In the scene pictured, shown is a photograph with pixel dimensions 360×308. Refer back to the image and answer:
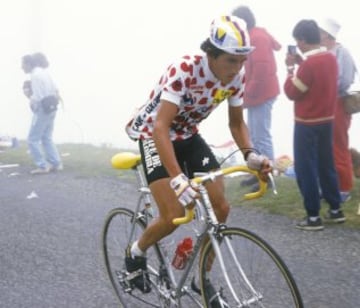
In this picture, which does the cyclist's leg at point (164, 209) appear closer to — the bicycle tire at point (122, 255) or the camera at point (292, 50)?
the bicycle tire at point (122, 255)

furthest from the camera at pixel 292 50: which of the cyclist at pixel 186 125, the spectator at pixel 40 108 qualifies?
the spectator at pixel 40 108

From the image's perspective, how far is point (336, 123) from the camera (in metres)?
6.31

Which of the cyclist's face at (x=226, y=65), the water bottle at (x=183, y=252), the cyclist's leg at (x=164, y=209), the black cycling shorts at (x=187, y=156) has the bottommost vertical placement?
the water bottle at (x=183, y=252)

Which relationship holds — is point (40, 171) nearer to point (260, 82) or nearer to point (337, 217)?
point (260, 82)

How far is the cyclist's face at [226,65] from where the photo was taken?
304 centimetres

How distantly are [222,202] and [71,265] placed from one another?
2.29 m

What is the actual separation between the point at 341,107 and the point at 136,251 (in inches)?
137

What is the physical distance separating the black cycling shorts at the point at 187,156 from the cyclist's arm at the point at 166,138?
368mm

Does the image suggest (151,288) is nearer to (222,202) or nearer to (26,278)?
(222,202)

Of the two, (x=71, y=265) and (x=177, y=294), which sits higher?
(x=177, y=294)

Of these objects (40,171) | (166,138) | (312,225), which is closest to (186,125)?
(166,138)

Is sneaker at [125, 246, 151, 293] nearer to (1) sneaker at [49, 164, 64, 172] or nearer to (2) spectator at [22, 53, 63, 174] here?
(2) spectator at [22, 53, 63, 174]

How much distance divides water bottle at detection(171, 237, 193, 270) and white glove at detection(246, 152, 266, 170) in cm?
67

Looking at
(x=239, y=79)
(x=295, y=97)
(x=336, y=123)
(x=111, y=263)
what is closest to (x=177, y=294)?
(x=111, y=263)
